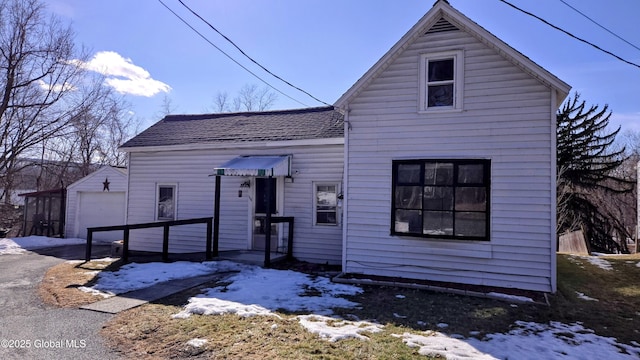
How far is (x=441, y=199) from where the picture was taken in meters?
7.75

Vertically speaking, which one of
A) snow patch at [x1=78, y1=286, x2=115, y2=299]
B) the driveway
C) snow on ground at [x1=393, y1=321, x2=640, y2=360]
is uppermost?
snow on ground at [x1=393, y1=321, x2=640, y2=360]

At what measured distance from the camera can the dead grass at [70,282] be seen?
254 inches

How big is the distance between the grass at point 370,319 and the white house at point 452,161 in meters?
0.96

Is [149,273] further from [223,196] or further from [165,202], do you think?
[165,202]

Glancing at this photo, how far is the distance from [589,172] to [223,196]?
23.3 metres

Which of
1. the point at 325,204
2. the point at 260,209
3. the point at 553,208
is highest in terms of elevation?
the point at 553,208

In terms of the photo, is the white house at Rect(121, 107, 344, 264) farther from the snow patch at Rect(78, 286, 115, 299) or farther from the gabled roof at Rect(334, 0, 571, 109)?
the snow patch at Rect(78, 286, 115, 299)

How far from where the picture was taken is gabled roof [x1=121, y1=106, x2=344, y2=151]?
35.4 ft

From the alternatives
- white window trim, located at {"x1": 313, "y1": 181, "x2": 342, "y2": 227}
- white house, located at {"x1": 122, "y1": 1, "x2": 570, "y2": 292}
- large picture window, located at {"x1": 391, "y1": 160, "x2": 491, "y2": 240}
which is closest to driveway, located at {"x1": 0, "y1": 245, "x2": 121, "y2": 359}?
white house, located at {"x1": 122, "y1": 1, "x2": 570, "y2": 292}

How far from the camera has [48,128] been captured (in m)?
20.2

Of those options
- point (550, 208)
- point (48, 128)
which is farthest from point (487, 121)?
point (48, 128)

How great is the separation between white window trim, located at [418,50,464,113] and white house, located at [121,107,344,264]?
2.45 metres

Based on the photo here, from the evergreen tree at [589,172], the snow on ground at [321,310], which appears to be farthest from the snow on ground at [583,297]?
the evergreen tree at [589,172]

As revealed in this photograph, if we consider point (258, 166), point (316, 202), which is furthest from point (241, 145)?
point (316, 202)
